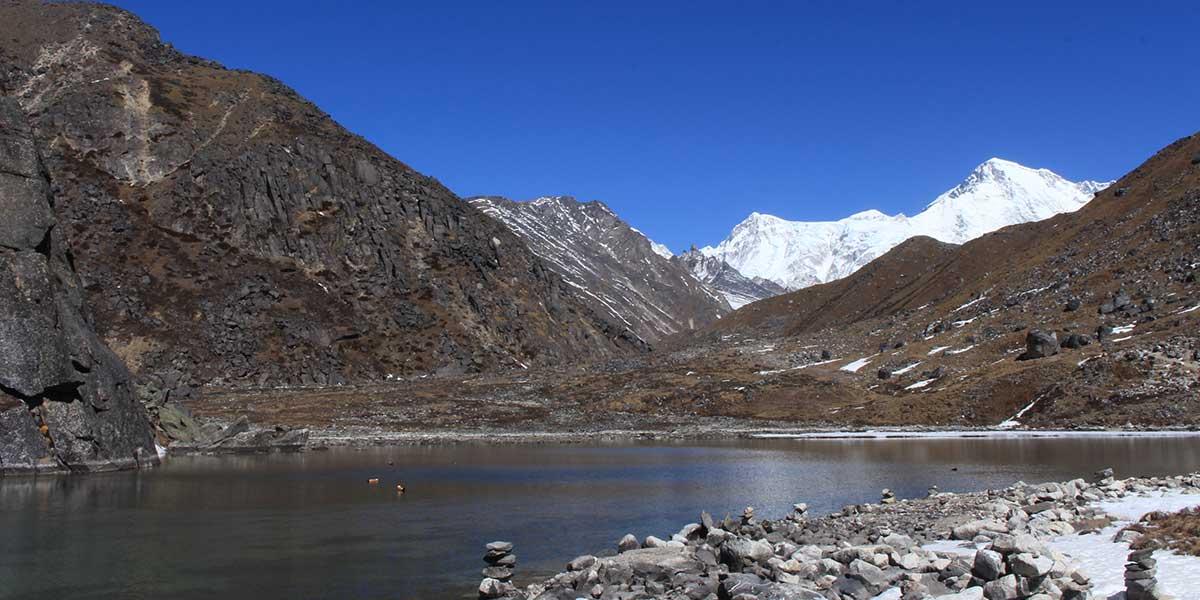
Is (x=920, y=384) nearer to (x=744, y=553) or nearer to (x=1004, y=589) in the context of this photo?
(x=744, y=553)

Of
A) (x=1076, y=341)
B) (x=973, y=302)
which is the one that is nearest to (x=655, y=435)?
(x=1076, y=341)

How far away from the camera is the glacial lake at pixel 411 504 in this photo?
29047 millimetres

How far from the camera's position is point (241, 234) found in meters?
161

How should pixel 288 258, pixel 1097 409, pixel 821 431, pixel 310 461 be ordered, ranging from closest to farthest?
Answer: pixel 310 461 → pixel 1097 409 → pixel 821 431 → pixel 288 258

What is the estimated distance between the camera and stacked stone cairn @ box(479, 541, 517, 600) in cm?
2541

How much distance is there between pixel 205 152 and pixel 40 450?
4797 inches

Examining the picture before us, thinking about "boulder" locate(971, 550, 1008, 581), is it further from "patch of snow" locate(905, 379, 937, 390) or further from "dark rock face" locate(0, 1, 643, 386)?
"dark rock face" locate(0, 1, 643, 386)

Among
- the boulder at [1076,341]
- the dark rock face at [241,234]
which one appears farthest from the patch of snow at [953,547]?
the dark rock face at [241,234]

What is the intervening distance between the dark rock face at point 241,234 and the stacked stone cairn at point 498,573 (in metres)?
115

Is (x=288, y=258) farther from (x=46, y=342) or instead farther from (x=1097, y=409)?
(x=1097, y=409)

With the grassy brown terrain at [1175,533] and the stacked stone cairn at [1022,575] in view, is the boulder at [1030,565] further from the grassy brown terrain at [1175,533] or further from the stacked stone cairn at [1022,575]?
the grassy brown terrain at [1175,533]

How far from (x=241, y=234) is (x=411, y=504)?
12685cm

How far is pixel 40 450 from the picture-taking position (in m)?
58.0

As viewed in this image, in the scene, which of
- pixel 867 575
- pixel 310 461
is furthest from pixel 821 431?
pixel 867 575
